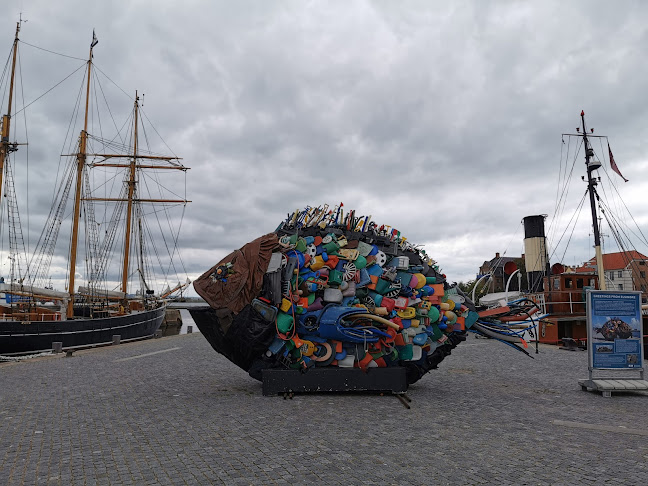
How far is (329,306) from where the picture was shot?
8.81 metres

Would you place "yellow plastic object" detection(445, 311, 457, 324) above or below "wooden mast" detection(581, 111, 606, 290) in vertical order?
below

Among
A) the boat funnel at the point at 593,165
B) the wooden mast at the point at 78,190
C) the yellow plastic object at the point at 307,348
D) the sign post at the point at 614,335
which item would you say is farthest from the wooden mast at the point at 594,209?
the wooden mast at the point at 78,190

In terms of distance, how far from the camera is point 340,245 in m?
9.09

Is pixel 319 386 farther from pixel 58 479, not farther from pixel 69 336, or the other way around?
pixel 69 336

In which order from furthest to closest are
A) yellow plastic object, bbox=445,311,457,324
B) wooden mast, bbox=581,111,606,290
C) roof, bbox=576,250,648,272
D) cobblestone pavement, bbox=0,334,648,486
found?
roof, bbox=576,250,648,272 < wooden mast, bbox=581,111,606,290 < yellow plastic object, bbox=445,311,457,324 < cobblestone pavement, bbox=0,334,648,486

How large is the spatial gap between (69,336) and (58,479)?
2124cm

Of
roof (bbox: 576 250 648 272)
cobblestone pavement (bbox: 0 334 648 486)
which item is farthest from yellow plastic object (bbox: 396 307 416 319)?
roof (bbox: 576 250 648 272)

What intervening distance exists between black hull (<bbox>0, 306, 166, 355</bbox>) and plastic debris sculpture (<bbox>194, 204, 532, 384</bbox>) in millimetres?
16444

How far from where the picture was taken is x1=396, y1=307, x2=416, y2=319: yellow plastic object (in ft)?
29.0

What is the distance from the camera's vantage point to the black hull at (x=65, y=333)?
20.5 meters

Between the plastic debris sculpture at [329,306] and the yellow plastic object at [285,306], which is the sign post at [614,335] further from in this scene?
the yellow plastic object at [285,306]

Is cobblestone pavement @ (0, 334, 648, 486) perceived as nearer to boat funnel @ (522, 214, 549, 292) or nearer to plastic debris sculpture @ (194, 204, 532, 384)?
plastic debris sculpture @ (194, 204, 532, 384)

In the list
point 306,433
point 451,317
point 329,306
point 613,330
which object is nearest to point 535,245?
point 613,330

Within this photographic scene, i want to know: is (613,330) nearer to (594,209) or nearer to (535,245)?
(594,209)
